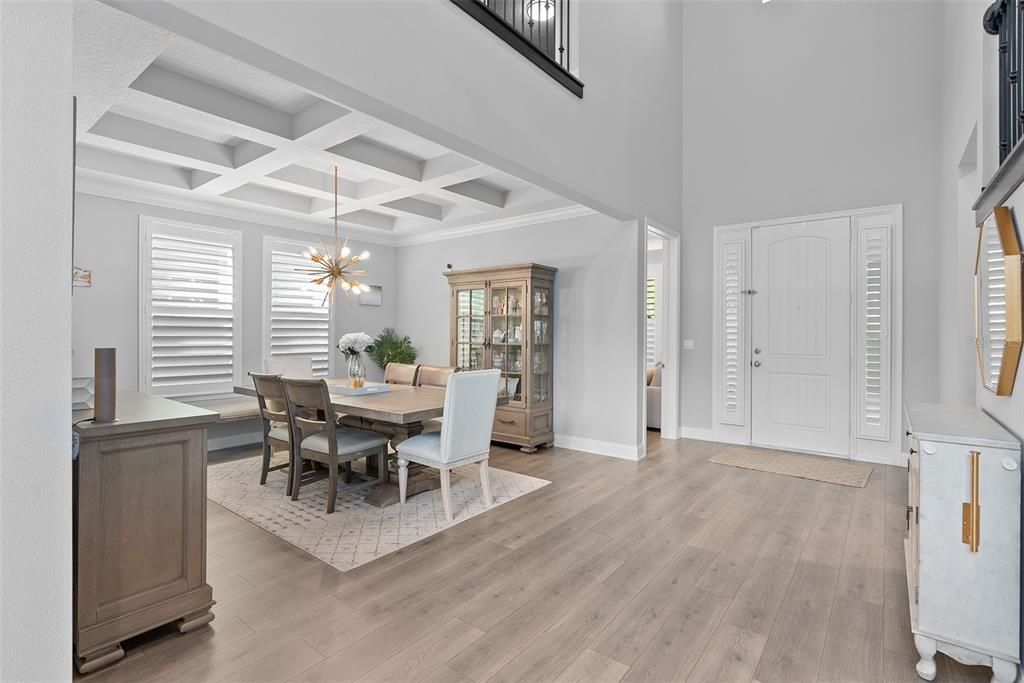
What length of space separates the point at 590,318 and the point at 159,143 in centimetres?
392

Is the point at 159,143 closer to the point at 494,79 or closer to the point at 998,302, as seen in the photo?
the point at 494,79

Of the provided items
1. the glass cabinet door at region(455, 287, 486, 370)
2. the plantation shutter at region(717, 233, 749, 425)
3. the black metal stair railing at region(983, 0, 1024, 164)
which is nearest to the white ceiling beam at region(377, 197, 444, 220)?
the glass cabinet door at region(455, 287, 486, 370)

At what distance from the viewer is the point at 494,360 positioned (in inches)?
216

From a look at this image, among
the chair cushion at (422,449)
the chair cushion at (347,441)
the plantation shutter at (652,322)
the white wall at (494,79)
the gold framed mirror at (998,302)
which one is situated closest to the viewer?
the gold framed mirror at (998,302)

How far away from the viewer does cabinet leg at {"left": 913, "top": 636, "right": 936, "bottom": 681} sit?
1.81 m

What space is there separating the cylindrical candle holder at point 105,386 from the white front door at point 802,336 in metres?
5.19

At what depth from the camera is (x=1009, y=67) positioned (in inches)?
79.3

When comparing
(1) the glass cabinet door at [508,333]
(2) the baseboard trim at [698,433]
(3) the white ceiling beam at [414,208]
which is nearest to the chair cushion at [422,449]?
(1) the glass cabinet door at [508,333]

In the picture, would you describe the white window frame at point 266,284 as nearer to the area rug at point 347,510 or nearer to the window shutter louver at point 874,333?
the area rug at point 347,510

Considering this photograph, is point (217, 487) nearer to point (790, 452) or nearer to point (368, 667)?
point (368, 667)

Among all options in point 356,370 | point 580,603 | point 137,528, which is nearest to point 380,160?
point 356,370

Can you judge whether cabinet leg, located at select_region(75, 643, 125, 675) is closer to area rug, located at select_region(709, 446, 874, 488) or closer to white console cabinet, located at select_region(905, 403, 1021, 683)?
white console cabinet, located at select_region(905, 403, 1021, 683)

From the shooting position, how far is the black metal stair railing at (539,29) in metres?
2.95

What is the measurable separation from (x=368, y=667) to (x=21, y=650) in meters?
1.02
